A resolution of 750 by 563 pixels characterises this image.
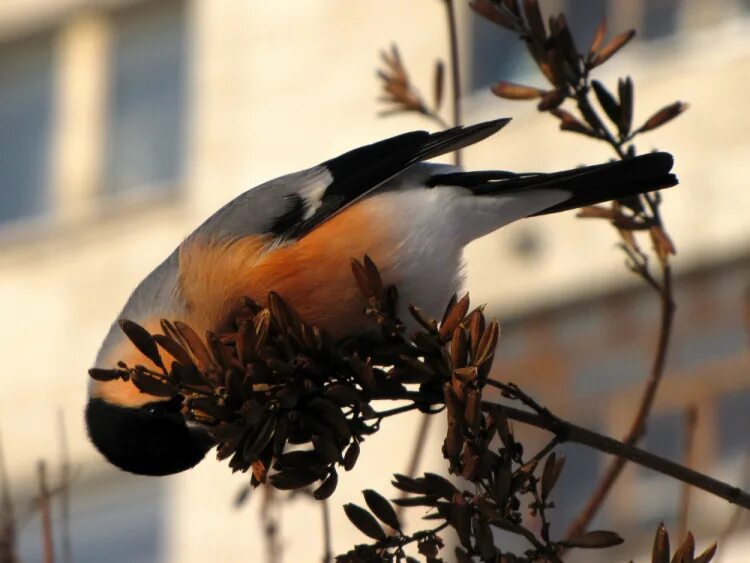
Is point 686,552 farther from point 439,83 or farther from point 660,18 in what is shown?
point 660,18

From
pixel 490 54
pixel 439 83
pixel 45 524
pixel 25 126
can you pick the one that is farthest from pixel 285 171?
pixel 45 524

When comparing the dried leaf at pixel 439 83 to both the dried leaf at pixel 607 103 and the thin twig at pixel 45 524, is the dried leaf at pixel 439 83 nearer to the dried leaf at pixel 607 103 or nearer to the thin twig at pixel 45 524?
the dried leaf at pixel 607 103

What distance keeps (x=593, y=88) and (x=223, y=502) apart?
6.90 meters

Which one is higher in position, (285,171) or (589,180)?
(285,171)

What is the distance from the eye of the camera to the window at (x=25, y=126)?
36.3 ft

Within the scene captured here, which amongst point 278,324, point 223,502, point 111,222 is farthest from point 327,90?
point 278,324

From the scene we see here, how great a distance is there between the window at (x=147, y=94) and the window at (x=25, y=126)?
523mm

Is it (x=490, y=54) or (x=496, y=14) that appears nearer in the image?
(x=496, y=14)

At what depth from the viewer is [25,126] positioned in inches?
442

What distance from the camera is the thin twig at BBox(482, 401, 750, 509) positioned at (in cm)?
202

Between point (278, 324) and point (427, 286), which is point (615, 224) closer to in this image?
point (427, 286)

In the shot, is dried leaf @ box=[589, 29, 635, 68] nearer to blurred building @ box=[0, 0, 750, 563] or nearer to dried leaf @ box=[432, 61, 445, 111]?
dried leaf @ box=[432, 61, 445, 111]

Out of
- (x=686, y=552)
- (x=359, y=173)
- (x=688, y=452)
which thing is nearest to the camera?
(x=686, y=552)

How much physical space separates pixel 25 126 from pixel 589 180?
29.8 ft
